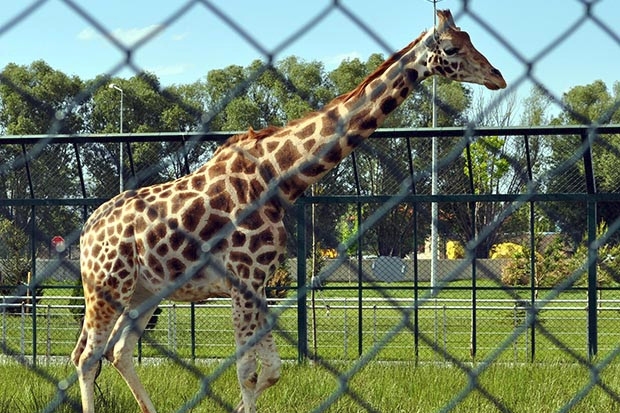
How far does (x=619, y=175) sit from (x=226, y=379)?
440cm

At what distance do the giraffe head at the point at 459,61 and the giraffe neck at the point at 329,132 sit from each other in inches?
4.6

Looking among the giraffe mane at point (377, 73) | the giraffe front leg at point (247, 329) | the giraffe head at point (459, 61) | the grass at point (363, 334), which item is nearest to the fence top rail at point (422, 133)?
the grass at point (363, 334)

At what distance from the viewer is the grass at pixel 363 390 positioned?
5.48m

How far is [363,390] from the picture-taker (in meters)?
5.98

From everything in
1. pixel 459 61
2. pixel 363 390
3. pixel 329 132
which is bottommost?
pixel 363 390

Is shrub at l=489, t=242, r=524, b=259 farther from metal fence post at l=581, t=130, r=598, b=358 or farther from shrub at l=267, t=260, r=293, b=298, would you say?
metal fence post at l=581, t=130, r=598, b=358

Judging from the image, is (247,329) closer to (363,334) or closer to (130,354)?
(130,354)

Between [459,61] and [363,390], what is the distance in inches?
98.7

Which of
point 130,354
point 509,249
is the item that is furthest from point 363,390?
point 509,249

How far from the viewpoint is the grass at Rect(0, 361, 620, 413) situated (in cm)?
548

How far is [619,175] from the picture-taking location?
9.19m

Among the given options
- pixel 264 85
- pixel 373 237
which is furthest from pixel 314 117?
pixel 373 237

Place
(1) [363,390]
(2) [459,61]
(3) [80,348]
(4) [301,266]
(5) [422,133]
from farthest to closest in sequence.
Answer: (4) [301,266] → (5) [422,133] → (1) [363,390] → (3) [80,348] → (2) [459,61]

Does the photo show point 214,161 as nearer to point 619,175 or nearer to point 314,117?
point 314,117
